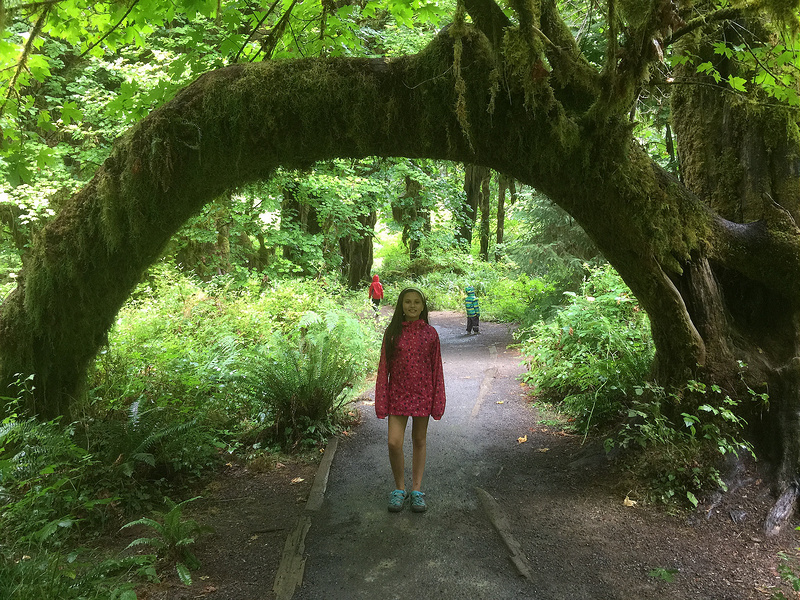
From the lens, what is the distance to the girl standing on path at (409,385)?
4348 mm

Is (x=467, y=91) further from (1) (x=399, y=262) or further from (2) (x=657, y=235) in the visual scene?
(1) (x=399, y=262)

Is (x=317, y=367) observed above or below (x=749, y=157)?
below

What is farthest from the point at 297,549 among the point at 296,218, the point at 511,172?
the point at 296,218

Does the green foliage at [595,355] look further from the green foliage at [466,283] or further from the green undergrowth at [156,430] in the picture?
the green foliage at [466,283]

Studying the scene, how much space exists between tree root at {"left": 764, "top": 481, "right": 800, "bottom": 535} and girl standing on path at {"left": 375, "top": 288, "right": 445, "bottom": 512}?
2749mm

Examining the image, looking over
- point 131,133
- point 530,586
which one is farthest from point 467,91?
point 530,586

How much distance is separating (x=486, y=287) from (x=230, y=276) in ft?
39.7

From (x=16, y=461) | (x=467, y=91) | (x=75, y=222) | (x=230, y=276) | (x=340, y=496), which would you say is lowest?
(x=340, y=496)

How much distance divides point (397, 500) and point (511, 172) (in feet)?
10.4

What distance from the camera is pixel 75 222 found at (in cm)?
462

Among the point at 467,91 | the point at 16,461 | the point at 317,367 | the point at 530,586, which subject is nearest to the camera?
the point at 530,586

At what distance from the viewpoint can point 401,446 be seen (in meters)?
4.34

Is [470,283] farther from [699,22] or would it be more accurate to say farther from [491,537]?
[699,22]

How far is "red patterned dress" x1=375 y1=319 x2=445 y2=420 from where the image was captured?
4.36 m
